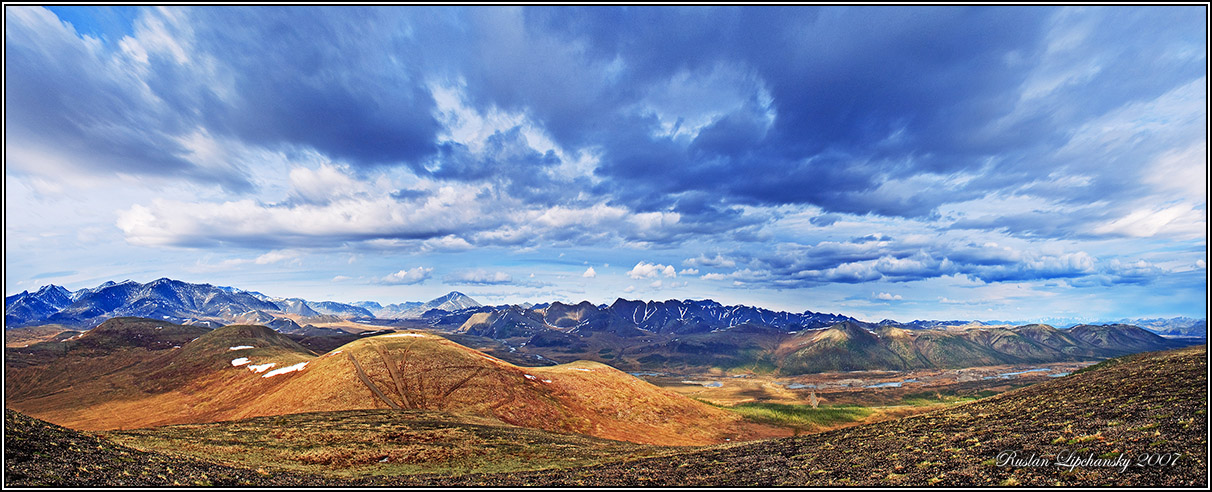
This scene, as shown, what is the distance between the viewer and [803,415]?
102562 mm

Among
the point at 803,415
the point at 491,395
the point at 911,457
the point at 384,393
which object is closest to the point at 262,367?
the point at 384,393

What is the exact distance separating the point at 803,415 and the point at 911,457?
8461 cm

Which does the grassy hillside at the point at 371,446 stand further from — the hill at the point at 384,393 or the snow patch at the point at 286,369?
the snow patch at the point at 286,369

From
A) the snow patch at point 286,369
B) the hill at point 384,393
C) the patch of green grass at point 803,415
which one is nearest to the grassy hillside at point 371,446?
the hill at point 384,393

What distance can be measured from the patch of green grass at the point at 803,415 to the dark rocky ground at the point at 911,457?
6237 cm

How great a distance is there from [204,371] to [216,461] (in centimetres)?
11477

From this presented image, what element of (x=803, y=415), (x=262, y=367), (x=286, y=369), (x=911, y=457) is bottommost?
(x=803, y=415)

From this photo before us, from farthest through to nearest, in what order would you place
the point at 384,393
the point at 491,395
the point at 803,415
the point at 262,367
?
the point at 262,367, the point at 803,415, the point at 491,395, the point at 384,393

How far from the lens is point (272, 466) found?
32.8 metres

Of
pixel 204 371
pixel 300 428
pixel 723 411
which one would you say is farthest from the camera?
pixel 204 371

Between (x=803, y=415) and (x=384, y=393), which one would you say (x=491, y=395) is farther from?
(x=803, y=415)

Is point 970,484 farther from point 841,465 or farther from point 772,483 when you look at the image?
point 772,483

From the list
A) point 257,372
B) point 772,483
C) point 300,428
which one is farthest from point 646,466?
point 257,372

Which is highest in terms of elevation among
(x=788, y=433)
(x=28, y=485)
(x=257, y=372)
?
(x=28, y=485)
